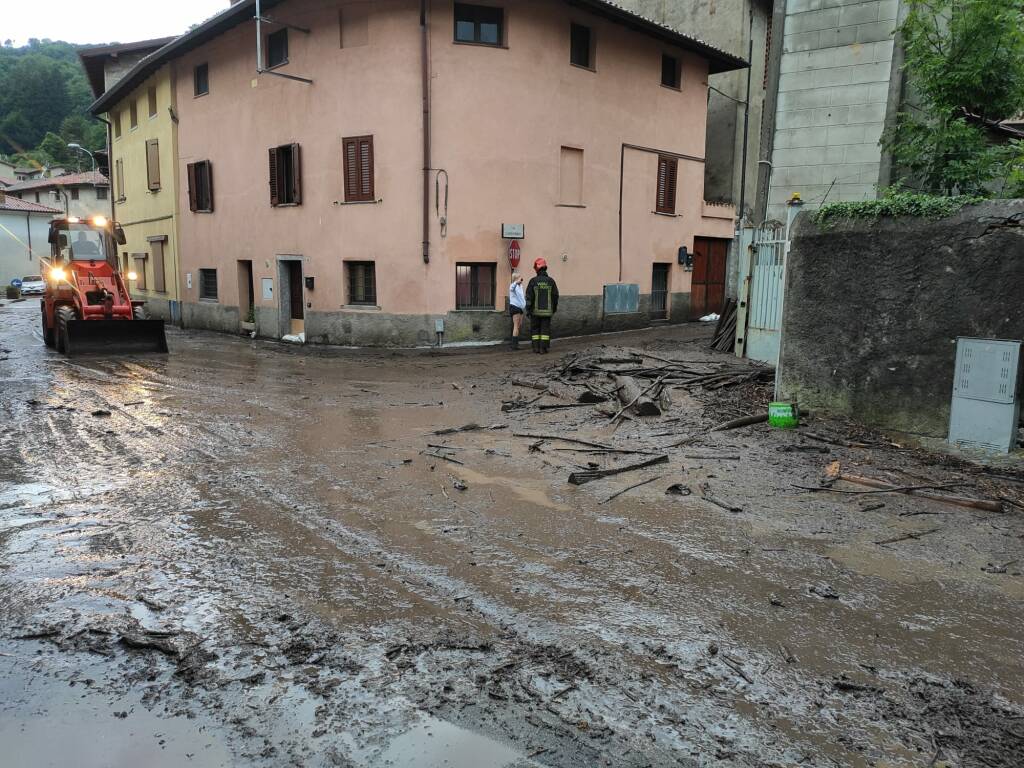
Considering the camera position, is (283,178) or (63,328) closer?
(63,328)

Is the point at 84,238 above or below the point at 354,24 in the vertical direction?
below

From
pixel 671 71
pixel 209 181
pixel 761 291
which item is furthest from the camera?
pixel 209 181

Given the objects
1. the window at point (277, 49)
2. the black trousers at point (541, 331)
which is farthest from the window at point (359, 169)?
the black trousers at point (541, 331)

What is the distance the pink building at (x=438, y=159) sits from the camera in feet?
55.2

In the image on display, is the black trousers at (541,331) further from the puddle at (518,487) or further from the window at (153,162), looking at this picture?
the window at (153,162)

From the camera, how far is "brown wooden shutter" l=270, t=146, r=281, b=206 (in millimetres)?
19087

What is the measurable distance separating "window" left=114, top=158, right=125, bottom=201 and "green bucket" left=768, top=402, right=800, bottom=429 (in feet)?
96.8

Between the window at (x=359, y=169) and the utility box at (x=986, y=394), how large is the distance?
13.5 metres

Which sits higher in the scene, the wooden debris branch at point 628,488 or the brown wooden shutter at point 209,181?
the brown wooden shutter at point 209,181

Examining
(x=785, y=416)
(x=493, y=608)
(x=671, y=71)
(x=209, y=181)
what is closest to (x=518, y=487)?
(x=493, y=608)

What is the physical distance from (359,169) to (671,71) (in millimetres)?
9977

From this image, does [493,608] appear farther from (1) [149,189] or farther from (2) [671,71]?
(1) [149,189]

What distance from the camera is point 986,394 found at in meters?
6.91

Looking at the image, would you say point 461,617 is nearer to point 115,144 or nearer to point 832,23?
→ point 832,23
